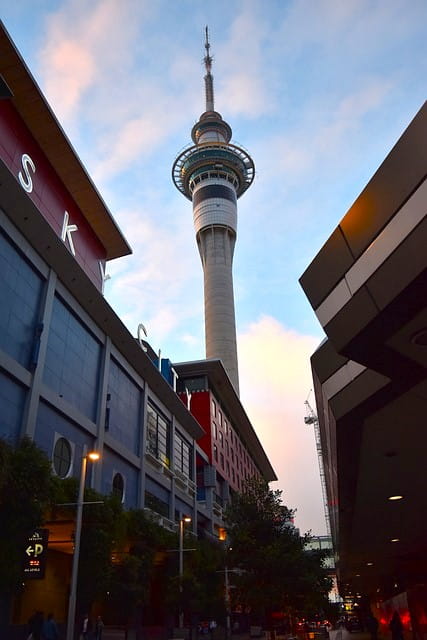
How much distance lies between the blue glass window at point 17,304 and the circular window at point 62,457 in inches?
207

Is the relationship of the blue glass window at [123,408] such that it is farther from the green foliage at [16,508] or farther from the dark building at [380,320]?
the dark building at [380,320]

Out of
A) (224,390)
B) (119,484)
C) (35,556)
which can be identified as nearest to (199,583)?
(119,484)

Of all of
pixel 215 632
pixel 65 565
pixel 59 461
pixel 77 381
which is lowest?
pixel 215 632

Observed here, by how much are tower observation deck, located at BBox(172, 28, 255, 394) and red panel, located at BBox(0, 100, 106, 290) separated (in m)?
72.5

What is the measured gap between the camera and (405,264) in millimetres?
7508

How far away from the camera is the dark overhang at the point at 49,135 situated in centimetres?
3169

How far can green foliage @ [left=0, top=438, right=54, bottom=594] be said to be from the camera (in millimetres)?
19000

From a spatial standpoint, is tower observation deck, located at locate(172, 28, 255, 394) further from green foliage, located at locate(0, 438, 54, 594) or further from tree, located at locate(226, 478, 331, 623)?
green foliage, located at locate(0, 438, 54, 594)

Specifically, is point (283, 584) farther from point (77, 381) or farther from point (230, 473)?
point (230, 473)

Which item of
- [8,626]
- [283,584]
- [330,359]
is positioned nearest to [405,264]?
[330,359]

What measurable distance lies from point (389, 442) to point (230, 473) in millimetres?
67535

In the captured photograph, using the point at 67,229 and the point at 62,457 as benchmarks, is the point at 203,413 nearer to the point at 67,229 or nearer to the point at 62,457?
the point at 67,229

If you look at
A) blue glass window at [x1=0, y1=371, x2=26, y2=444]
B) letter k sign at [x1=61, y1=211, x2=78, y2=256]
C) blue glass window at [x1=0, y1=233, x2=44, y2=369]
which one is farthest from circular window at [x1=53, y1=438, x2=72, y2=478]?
letter k sign at [x1=61, y1=211, x2=78, y2=256]

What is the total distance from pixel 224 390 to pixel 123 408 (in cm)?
4100
